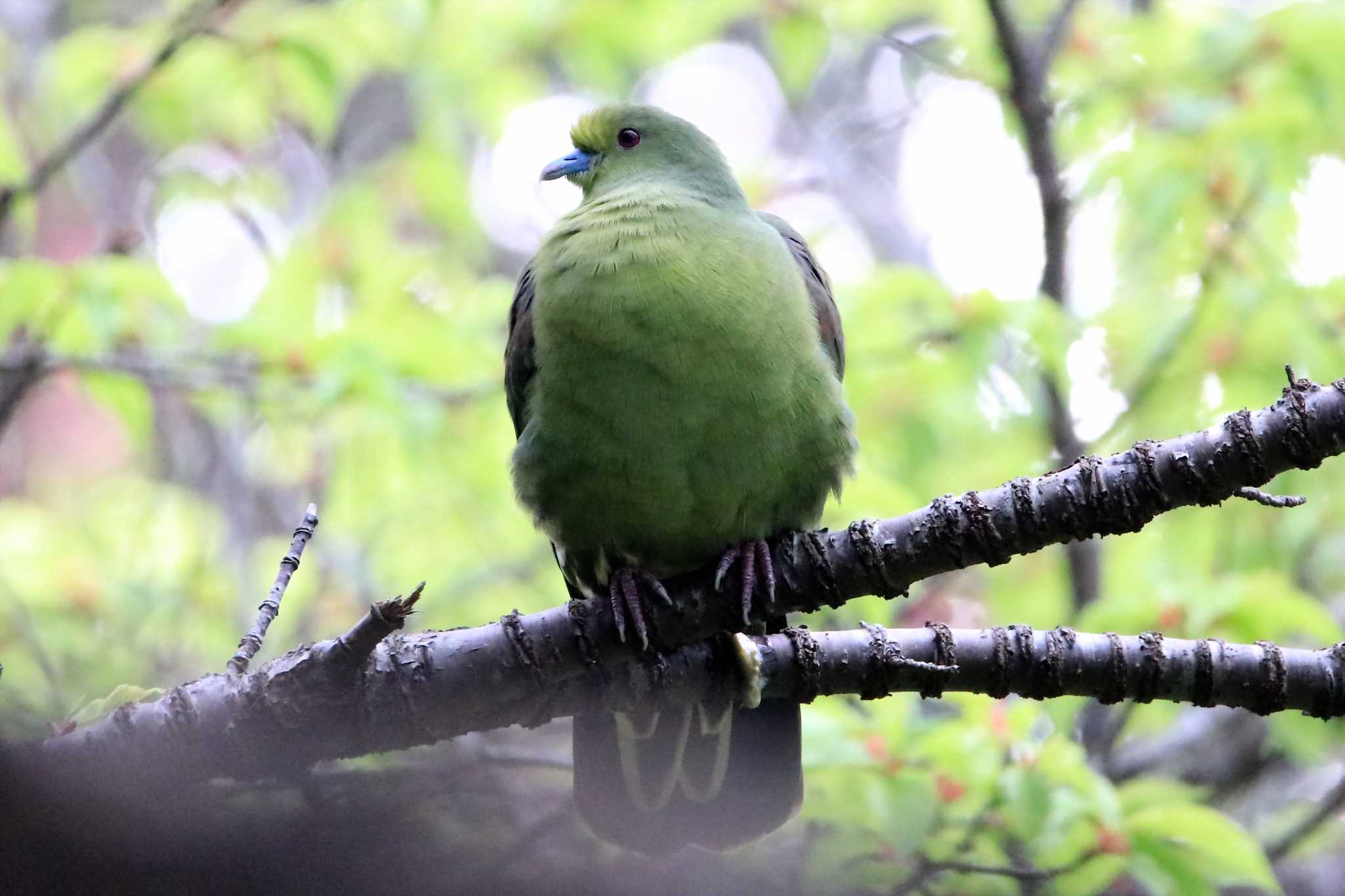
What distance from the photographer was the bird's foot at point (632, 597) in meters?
2.48

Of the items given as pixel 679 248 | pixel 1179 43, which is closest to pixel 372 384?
pixel 679 248

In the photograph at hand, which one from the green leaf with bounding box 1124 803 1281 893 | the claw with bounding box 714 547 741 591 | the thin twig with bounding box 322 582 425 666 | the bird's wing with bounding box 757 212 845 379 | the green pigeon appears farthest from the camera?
the bird's wing with bounding box 757 212 845 379

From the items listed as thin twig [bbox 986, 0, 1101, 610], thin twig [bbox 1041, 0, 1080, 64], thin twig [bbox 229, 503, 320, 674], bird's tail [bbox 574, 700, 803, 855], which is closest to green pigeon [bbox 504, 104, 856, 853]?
bird's tail [bbox 574, 700, 803, 855]

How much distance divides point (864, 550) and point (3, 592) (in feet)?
11.5

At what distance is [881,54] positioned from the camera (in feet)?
32.4

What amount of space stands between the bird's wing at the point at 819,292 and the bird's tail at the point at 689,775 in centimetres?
94

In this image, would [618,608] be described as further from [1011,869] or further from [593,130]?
[593,130]

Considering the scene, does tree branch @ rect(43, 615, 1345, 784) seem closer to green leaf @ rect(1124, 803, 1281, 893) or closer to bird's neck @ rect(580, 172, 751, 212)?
green leaf @ rect(1124, 803, 1281, 893)

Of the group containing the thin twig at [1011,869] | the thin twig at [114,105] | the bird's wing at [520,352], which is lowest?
the thin twig at [1011,869]

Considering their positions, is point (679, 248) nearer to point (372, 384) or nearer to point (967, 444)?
point (372, 384)

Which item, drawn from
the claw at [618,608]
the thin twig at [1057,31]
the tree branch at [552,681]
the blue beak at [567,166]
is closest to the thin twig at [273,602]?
the tree branch at [552,681]

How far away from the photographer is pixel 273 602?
90.4 inches

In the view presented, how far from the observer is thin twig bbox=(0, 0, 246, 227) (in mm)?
4059

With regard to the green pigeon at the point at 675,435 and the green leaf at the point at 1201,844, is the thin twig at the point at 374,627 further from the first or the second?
the green leaf at the point at 1201,844
